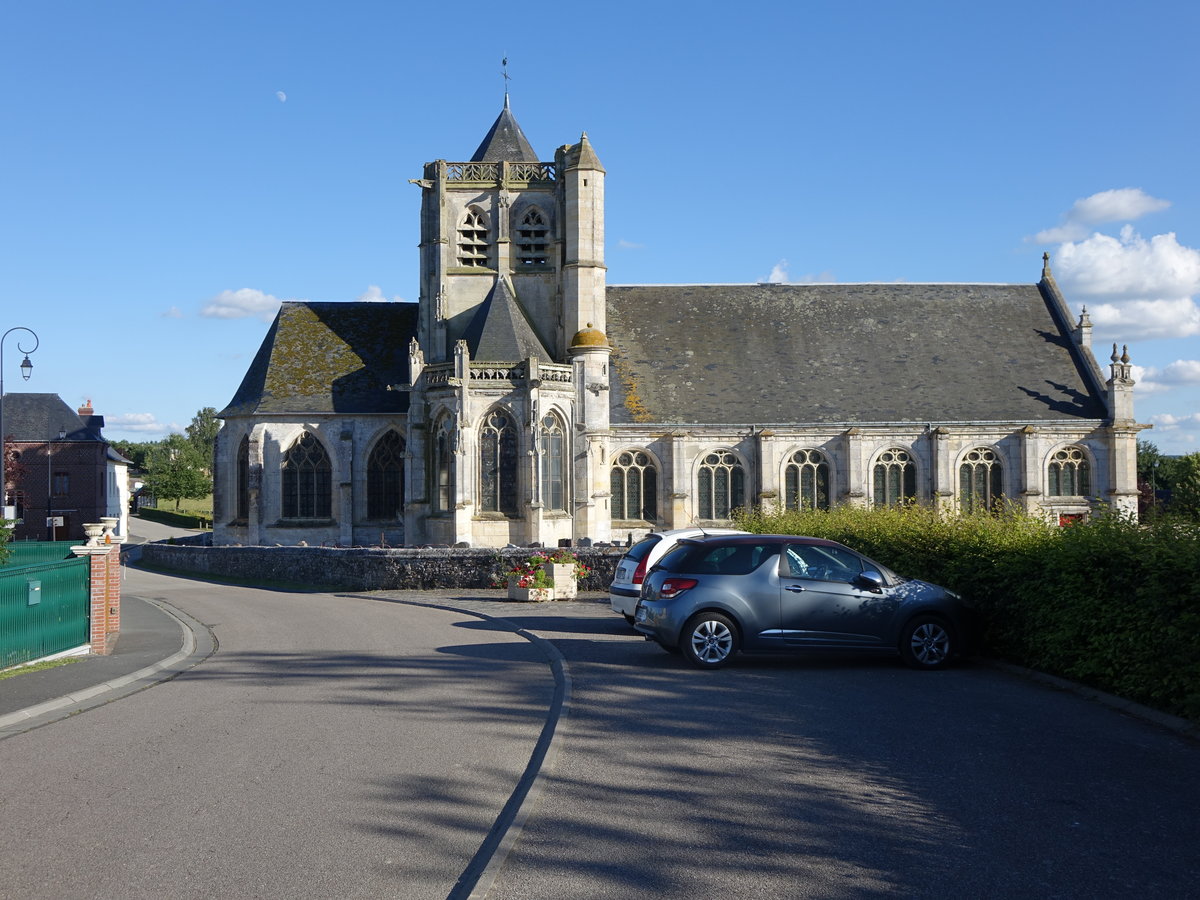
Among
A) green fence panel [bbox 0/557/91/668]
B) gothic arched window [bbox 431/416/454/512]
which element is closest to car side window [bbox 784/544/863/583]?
green fence panel [bbox 0/557/91/668]

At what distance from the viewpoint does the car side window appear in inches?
507

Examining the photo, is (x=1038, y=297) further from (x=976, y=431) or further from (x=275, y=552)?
(x=275, y=552)

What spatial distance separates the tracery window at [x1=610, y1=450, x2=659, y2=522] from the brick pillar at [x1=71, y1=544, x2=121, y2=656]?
21.2m

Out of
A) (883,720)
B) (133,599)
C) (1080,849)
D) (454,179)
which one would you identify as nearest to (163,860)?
(1080,849)

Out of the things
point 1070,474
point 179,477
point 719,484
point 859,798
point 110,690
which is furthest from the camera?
point 179,477

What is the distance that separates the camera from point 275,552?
31.9m

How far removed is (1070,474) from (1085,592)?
28852 millimetres

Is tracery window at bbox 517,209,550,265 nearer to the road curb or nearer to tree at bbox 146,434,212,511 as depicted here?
the road curb

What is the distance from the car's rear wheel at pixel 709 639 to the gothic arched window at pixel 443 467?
66.0ft

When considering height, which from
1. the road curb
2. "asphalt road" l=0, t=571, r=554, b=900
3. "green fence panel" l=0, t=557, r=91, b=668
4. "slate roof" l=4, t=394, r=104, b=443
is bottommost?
the road curb

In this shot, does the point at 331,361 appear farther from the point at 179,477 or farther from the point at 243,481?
the point at 179,477

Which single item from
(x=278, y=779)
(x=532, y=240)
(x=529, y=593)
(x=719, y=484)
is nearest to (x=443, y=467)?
(x=532, y=240)

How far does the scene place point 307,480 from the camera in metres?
36.8

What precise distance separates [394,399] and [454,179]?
25.9 feet
